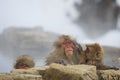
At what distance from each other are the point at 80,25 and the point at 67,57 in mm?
14857

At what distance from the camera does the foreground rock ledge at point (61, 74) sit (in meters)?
3.21

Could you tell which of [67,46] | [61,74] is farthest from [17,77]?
[67,46]

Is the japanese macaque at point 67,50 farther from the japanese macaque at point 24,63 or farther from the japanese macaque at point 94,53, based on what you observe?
the japanese macaque at point 24,63

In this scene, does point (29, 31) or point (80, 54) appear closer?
point (80, 54)

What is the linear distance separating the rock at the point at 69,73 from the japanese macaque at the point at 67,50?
111 cm

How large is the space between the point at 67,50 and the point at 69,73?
4.55 feet

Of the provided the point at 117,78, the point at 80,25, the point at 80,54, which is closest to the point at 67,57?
the point at 80,54

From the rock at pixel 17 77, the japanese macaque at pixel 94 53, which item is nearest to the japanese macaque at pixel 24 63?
the japanese macaque at pixel 94 53

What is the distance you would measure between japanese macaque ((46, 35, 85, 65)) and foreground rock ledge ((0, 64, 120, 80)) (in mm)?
977

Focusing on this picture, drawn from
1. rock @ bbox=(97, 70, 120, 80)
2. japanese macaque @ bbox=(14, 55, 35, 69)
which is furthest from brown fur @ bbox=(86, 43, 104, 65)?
rock @ bbox=(97, 70, 120, 80)

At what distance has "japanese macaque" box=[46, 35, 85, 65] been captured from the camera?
4543mm

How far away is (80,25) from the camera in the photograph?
763 inches

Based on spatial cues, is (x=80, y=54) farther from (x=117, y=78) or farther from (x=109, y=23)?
(x=109, y=23)

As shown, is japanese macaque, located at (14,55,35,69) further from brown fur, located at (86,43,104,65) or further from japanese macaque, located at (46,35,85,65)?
brown fur, located at (86,43,104,65)
